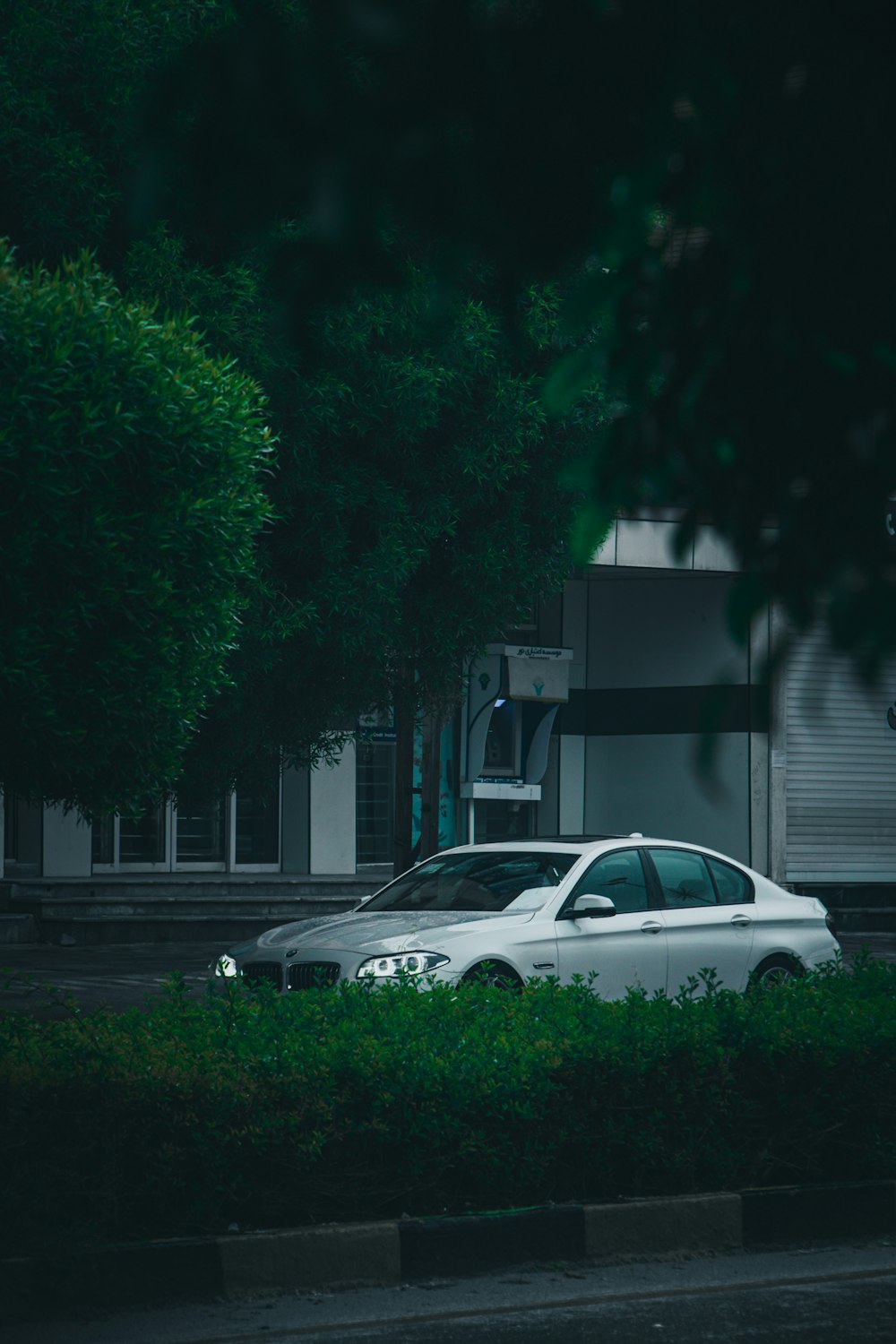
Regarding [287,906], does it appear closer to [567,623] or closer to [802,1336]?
[567,623]

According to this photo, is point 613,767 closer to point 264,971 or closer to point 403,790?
point 403,790

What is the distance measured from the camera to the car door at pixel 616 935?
11.4 meters

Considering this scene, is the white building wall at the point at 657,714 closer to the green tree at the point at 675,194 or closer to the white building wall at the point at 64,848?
the white building wall at the point at 64,848

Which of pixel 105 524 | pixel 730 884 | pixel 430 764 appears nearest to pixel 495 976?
pixel 730 884

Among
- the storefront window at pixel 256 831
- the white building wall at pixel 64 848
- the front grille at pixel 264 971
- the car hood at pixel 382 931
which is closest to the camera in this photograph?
the car hood at pixel 382 931

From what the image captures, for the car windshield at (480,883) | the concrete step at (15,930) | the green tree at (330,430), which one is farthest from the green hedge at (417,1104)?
the concrete step at (15,930)

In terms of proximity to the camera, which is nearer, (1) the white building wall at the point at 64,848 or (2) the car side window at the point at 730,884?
(2) the car side window at the point at 730,884

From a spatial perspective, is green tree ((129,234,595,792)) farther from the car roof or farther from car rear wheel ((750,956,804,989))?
car rear wheel ((750,956,804,989))

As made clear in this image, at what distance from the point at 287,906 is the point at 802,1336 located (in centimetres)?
1810

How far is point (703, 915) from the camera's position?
12.2m

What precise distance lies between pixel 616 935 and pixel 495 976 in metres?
1.15

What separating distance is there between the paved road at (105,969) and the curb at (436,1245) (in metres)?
7.83

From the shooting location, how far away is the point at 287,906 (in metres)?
23.7

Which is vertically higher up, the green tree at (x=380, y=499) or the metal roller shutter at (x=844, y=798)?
the green tree at (x=380, y=499)
